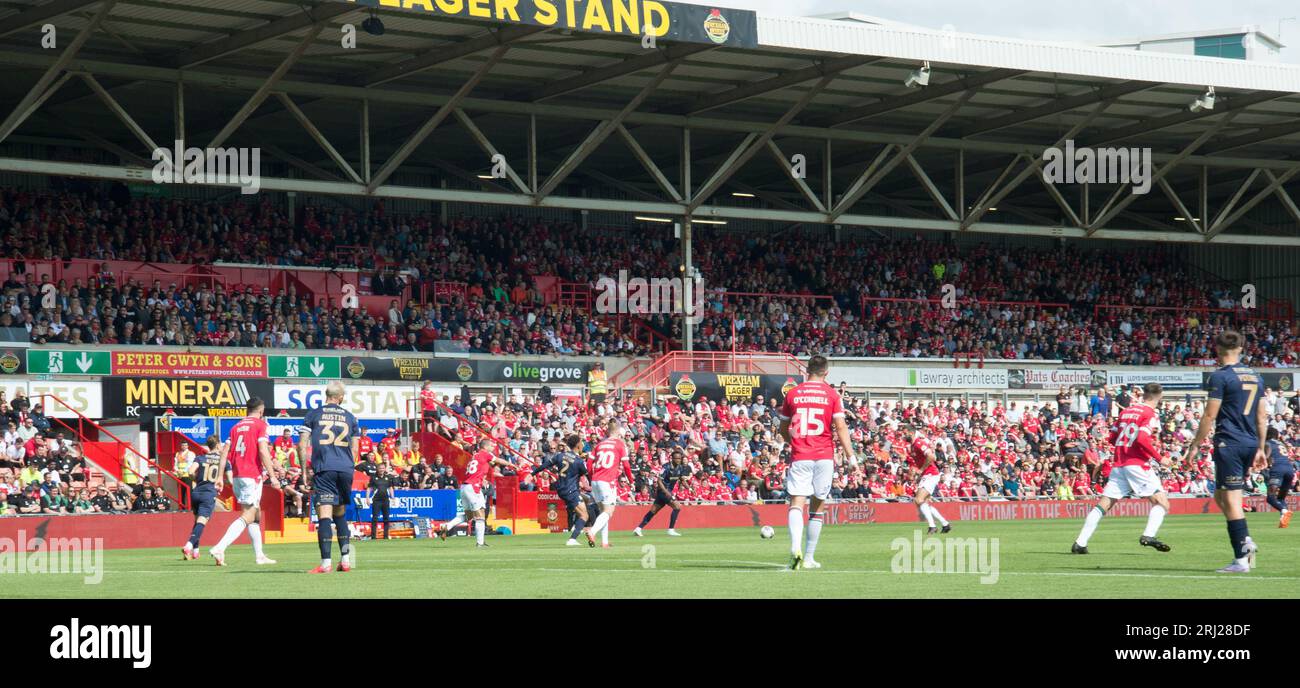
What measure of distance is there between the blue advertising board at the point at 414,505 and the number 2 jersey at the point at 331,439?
47.5 ft

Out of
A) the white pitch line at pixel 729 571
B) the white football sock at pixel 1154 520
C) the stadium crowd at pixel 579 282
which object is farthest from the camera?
the stadium crowd at pixel 579 282

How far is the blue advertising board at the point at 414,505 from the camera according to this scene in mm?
29875

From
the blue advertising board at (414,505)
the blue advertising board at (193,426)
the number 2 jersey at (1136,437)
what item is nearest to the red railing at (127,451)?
the blue advertising board at (193,426)

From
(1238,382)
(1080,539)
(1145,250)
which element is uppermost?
(1145,250)

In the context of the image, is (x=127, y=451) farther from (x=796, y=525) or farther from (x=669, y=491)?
(x=796, y=525)

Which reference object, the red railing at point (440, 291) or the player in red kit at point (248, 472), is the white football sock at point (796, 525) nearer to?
the player in red kit at point (248, 472)

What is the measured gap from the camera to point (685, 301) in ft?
141

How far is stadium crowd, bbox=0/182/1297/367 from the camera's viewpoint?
123ft

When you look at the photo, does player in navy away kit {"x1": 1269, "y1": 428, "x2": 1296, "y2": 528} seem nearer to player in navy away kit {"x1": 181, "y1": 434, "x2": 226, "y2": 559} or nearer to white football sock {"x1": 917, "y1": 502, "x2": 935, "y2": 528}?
white football sock {"x1": 917, "y1": 502, "x2": 935, "y2": 528}

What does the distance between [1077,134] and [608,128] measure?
556 inches

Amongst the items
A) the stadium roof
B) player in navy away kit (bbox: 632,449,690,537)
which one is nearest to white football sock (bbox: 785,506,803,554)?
player in navy away kit (bbox: 632,449,690,537)

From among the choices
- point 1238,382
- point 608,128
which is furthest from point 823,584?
point 608,128

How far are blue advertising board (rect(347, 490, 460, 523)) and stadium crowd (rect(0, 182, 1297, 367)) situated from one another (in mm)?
8307

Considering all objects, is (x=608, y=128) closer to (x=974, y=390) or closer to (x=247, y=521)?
(x=974, y=390)
